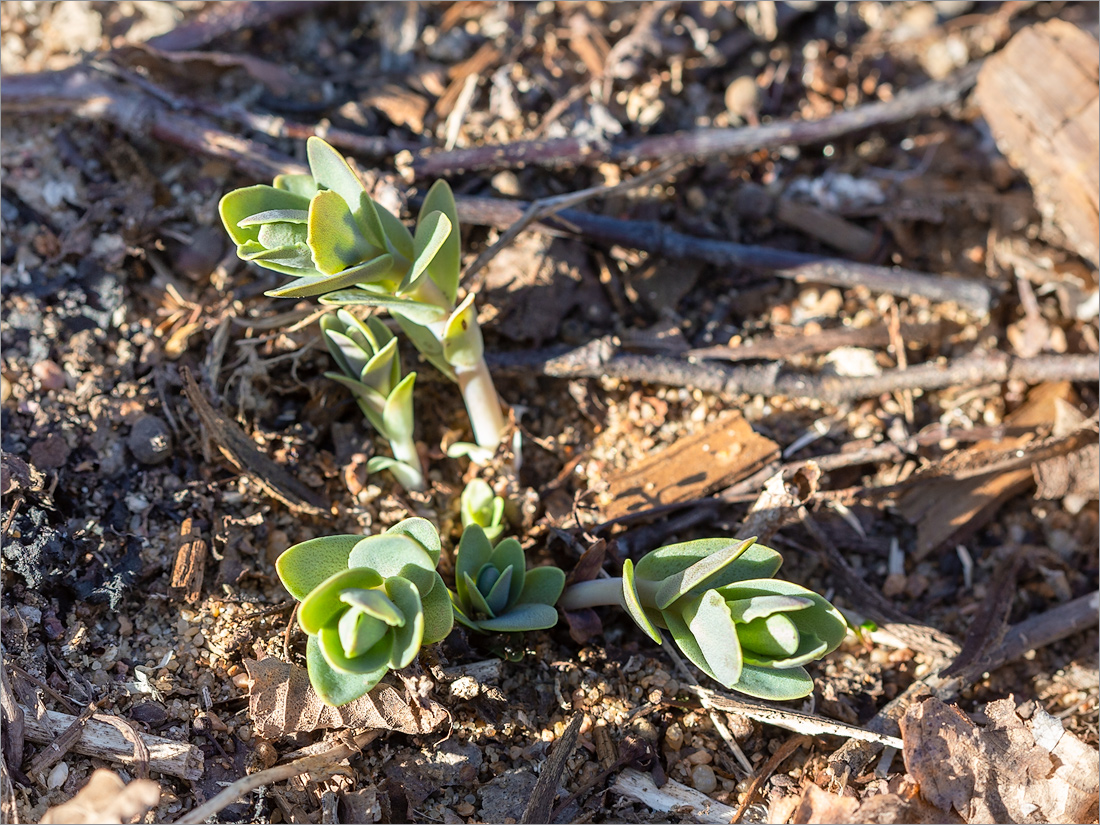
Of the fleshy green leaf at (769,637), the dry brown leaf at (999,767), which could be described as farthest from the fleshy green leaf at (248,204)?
the dry brown leaf at (999,767)

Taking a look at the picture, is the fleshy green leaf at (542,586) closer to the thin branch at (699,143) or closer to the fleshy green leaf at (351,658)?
the fleshy green leaf at (351,658)

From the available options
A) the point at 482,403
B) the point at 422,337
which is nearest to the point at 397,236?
the point at 422,337

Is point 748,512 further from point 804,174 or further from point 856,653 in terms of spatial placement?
point 804,174

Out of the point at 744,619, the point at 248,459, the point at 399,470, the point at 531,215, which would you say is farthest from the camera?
the point at 531,215

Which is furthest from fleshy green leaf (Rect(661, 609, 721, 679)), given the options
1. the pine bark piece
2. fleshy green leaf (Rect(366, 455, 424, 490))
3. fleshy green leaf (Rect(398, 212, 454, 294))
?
the pine bark piece

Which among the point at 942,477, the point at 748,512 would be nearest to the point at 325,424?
the point at 748,512

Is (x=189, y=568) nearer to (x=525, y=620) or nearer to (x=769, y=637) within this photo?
(x=525, y=620)
